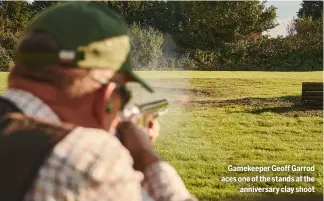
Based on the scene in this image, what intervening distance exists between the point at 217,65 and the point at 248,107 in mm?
822

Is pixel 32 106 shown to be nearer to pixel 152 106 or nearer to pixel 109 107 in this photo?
pixel 109 107

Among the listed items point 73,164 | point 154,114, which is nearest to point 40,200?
point 73,164

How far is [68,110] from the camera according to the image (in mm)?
866

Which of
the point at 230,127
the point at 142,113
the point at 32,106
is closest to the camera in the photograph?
the point at 32,106

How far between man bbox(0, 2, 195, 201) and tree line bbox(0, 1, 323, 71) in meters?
2.42

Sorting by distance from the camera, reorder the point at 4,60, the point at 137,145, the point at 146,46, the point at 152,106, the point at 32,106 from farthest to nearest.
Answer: the point at 146,46 → the point at 4,60 → the point at 152,106 → the point at 137,145 → the point at 32,106

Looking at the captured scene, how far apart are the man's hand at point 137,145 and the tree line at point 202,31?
2.20 m

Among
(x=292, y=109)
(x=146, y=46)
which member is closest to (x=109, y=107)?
(x=146, y=46)

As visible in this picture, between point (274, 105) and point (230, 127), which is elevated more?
point (274, 105)

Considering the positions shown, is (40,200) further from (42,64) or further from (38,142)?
(42,64)

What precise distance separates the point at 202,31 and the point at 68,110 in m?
3.56

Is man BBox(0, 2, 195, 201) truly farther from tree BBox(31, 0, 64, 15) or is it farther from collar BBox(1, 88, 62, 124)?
tree BBox(31, 0, 64, 15)

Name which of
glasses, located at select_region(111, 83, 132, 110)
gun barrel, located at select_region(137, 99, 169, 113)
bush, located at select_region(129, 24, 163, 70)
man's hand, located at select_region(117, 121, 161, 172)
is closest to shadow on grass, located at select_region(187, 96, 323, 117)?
bush, located at select_region(129, 24, 163, 70)

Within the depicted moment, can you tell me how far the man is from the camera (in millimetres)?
788
